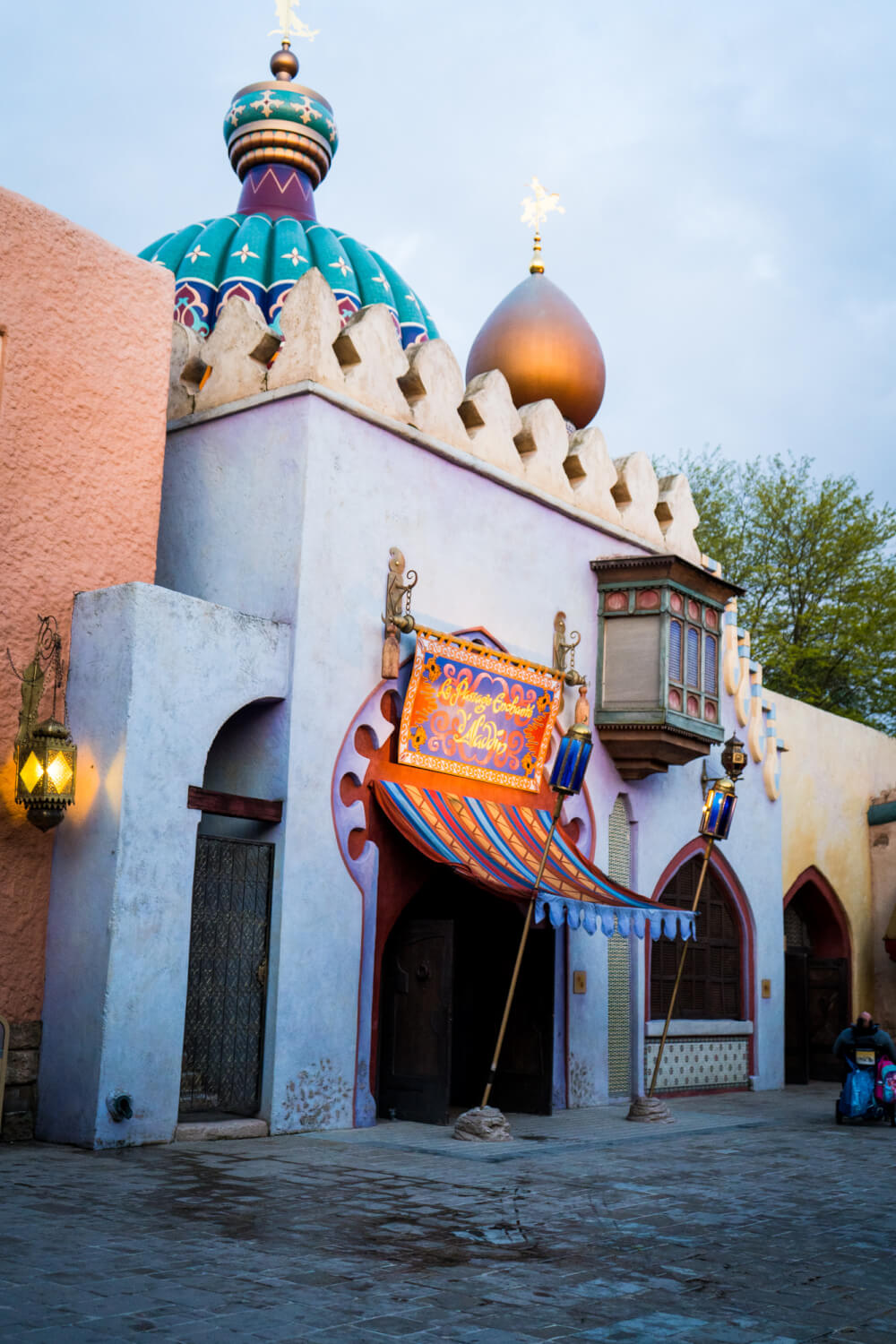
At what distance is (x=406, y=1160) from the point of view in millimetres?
8742

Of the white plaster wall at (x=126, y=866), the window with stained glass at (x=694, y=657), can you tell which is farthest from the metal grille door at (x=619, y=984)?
the white plaster wall at (x=126, y=866)

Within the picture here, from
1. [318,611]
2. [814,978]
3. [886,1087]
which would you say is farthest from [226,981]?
[814,978]

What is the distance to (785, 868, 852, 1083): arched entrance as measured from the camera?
17203 millimetres

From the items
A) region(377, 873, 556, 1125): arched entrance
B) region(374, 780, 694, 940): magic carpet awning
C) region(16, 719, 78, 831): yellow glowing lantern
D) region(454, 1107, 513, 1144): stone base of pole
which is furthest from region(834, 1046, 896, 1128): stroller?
region(16, 719, 78, 831): yellow glowing lantern

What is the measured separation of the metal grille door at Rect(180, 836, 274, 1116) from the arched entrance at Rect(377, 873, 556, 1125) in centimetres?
151

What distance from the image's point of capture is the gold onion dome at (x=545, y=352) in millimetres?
15602

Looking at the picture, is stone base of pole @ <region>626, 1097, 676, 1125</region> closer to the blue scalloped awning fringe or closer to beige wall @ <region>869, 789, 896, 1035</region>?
the blue scalloped awning fringe

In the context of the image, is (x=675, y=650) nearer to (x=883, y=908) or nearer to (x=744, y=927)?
(x=744, y=927)

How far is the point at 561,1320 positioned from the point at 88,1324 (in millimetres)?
1695

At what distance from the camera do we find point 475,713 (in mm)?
11820

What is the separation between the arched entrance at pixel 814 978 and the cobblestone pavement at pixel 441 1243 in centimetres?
761

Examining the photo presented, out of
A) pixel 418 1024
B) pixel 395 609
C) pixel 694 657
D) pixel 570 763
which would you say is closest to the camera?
pixel 570 763

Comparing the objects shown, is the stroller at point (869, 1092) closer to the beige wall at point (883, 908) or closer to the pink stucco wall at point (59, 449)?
the beige wall at point (883, 908)

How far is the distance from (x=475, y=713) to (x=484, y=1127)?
11.8 ft
